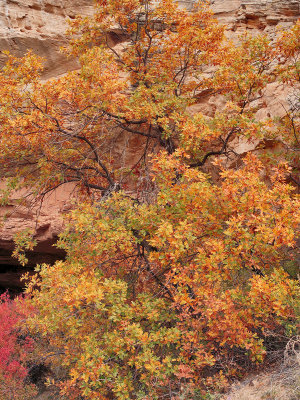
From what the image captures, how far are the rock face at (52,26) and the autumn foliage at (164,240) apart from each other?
116 inches

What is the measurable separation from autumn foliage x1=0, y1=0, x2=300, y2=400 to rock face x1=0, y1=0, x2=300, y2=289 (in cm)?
295

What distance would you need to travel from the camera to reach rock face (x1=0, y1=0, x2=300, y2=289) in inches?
387

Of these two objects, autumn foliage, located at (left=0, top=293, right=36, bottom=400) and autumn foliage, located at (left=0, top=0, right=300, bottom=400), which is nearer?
autumn foliage, located at (left=0, top=0, right=300, bottom=400)

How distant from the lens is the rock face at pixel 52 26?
9820mm

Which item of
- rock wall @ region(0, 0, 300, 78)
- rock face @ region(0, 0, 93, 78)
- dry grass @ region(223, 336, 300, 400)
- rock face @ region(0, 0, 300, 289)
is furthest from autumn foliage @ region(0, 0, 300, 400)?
rock face @ region(0, 0, 93, 78)

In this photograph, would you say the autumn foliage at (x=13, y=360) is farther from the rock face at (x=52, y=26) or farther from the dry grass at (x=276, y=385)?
the dry grass at (x=276, y=385)

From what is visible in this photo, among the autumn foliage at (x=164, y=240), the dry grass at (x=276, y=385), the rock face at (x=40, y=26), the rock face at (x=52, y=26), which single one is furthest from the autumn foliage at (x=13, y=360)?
the rock face at (x=40, y=26)

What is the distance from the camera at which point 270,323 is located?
4.70 m

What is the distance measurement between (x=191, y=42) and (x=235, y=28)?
369 cm

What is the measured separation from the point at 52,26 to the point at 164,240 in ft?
31.3

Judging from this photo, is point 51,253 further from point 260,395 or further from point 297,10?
point 297,10

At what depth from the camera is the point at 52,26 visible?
36.1 ft

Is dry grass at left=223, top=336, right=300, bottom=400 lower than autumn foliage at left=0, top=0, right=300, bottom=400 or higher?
lower

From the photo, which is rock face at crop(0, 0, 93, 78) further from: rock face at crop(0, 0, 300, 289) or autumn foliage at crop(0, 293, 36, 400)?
autumn foliage at crop(0, 293, 36, 400)
